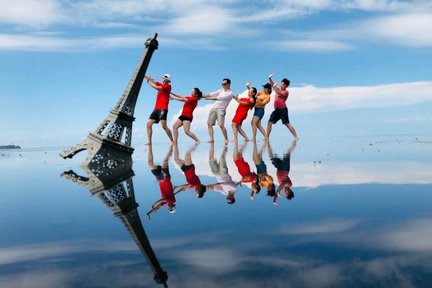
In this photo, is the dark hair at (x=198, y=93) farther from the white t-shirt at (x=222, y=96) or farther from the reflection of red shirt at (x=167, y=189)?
the reflection of red shirt at (x=167, y=189)

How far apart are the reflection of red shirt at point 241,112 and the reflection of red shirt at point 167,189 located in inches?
522

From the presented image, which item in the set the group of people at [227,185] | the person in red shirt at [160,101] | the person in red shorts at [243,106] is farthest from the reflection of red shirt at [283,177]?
the person in red shorts at [243,106]

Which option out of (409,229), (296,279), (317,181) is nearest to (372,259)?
(296,279)

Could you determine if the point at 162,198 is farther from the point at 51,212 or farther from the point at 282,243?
the point at 282,243

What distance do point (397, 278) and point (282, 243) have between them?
1.40m

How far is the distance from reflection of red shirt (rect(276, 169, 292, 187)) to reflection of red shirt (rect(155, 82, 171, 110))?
34.9 ft

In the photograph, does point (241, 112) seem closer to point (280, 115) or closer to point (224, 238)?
point (280, 115)

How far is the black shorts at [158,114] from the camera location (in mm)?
22188

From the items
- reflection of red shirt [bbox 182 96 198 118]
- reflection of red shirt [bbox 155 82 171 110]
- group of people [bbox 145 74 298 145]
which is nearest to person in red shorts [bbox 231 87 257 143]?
group of people [bbox 145 74 298 145]

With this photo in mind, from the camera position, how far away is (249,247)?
182 inches

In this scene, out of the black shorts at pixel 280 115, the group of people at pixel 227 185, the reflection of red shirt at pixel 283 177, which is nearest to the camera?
the group of people at pixel 227 185

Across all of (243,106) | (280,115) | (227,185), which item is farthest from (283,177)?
(280,115)

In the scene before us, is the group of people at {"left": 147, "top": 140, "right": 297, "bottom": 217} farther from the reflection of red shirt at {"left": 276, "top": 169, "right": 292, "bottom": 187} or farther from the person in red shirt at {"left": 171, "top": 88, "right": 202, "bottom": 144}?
the person in red shirt at {"left": 171, "top": 88, "right": 202, "bottom": 144}

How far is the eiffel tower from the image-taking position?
1705 cm
